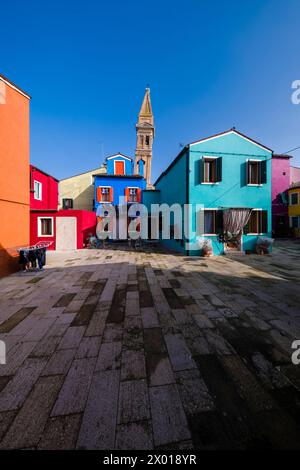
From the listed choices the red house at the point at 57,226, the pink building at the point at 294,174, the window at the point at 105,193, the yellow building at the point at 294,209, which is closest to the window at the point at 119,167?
the window at the point at 105,193

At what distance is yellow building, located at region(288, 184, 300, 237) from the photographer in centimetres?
2003

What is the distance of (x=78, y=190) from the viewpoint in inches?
872

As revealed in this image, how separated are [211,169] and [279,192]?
54.2 ft

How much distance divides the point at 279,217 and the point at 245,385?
79.3ft

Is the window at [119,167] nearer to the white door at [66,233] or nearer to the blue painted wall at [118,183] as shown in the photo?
the blue painted wall at [118,183]

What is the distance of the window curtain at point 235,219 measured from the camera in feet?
33.9

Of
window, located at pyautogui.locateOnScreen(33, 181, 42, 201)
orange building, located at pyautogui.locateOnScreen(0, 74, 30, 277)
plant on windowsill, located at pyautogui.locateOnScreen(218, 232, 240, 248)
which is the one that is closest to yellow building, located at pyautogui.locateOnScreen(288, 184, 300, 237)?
plant on windowsill, located at pyautogui.locateOnScreen(218, 232, 240, 248)

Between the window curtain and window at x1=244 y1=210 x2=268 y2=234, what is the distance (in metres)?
0.50

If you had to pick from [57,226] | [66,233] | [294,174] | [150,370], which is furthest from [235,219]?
[294,174]

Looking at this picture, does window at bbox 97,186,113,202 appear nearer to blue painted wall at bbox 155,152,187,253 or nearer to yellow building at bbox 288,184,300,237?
blue painted wall at bbox 155,152,187,253

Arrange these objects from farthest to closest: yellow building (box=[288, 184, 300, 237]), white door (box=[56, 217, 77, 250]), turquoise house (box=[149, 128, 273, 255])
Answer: yellow building (box=[288, 184, 300, 237]) < white door (box=[56, 217, 77, 250]) < turquoise house (box=[149, 128, 273, 255])

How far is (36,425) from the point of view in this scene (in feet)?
5.28
